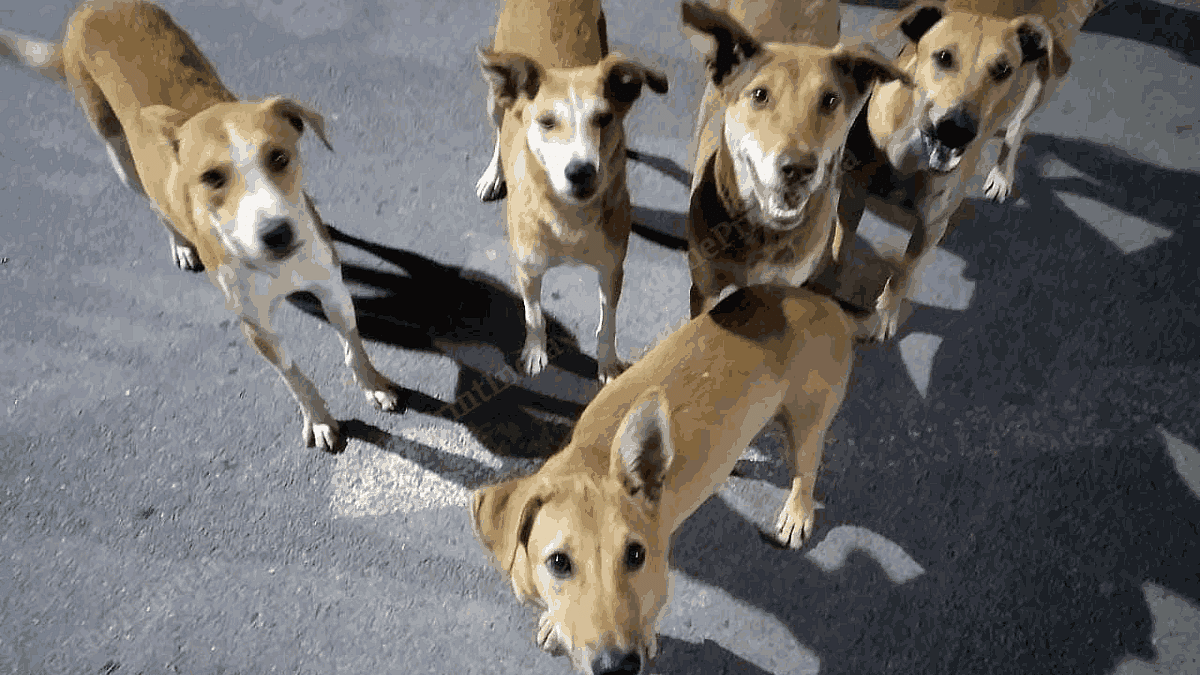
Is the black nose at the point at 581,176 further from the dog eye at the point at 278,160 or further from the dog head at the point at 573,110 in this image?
the dog eye at the point at 278,160

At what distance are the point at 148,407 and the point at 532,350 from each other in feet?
6.46

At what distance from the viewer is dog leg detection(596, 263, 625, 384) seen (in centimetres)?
336

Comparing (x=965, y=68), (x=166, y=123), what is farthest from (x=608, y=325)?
(x=166, y=123)

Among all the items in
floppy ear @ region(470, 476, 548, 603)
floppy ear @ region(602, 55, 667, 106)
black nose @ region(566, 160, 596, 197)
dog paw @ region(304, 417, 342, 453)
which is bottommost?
dog paw @ region(304, 417, 342, 453)

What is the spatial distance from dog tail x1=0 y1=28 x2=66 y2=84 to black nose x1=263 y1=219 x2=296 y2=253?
184 cm

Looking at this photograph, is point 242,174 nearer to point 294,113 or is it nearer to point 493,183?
point 294,113

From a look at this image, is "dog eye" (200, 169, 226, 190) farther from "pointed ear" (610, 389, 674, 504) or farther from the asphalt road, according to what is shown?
"pointed ear" (610, 389, 674, 504)

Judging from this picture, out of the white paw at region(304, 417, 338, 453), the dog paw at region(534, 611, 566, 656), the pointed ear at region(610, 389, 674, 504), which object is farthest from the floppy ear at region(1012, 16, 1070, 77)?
the white paw at region(304, 417, 338, 453)

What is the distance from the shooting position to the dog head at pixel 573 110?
2.79 m

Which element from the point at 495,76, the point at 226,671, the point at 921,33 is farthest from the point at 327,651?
the point at 921,33

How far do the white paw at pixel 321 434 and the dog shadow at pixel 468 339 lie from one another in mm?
127

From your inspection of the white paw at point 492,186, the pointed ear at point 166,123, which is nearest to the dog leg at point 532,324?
the white paw at point 492,186

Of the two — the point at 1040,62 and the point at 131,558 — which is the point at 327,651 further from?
the point at 1040,62

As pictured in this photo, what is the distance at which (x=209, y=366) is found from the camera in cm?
388
